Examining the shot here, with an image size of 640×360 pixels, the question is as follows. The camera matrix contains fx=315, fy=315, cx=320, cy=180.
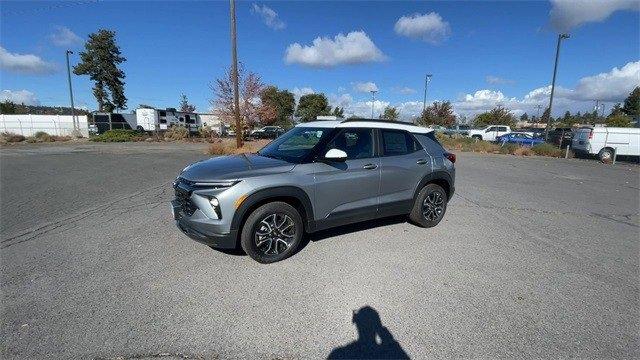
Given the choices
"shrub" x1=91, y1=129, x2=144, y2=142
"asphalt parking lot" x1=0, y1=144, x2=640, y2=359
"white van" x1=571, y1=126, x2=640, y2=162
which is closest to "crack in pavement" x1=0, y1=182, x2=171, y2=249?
"asphalt parking lot" x1=0, y1=144, x2=640, y2=359

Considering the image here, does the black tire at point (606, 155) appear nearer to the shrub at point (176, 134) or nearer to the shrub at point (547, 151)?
the shrub at point (547, 151)

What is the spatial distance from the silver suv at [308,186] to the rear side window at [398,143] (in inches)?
0.6

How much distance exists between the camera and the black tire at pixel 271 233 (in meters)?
3.58

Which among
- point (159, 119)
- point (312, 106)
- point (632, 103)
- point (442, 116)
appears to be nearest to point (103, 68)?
point (159, 119)

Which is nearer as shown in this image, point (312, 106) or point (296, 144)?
point (296, 144)

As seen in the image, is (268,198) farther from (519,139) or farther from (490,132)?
(490,132)

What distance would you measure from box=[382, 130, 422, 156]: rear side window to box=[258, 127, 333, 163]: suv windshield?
917 millimetres

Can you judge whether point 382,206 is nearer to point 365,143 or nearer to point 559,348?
point 365,143

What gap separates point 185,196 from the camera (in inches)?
143

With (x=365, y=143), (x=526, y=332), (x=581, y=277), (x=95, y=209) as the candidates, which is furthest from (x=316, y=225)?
(x=95, y=209)

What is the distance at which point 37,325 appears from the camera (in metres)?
2.61

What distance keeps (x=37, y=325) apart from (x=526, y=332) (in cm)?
410

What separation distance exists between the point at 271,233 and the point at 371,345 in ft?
5.58

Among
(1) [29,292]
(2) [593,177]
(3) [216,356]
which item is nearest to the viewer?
(3) [216,356]
